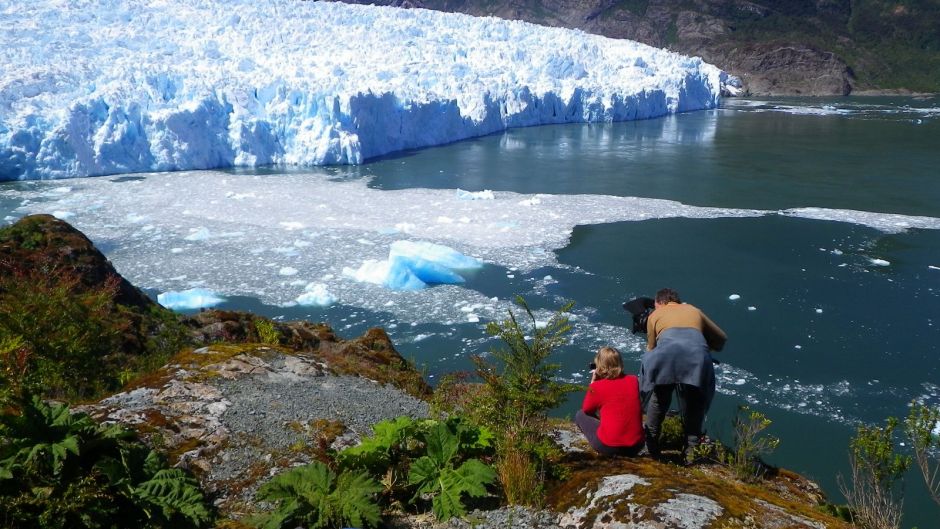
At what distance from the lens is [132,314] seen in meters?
5.32

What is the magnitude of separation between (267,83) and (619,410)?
2090cm

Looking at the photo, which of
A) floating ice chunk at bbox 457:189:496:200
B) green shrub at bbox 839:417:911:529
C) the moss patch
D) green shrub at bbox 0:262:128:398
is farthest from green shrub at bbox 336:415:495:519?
floating ice chunk at bbox 457:189:496:200

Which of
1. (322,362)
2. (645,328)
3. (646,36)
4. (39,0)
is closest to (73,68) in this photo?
(39,0)

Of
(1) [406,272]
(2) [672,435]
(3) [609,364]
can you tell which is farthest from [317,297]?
(3) [609,364]

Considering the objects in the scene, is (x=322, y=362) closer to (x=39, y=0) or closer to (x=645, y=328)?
(x=645, y=328)

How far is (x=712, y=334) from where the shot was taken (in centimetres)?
307

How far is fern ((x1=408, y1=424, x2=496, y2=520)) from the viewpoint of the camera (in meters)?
2.21

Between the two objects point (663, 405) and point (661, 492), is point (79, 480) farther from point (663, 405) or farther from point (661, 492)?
point (663, 405)

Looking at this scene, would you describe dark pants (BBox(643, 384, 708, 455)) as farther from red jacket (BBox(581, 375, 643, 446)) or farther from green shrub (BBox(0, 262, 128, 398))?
green shrub (BBox(0, 262, 128, 398))

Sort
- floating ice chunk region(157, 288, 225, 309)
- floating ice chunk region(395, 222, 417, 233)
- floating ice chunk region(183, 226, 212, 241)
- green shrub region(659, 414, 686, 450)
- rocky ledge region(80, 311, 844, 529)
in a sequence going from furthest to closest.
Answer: floating ice chunk region(395, 222, 417, 233), floating ice chunk region(183, 226, 212, 241), floating ice chunk region(157, 288, 225, 309), green shrub region(659, 414, 686, 450), rocky ledge region(80, 311, 844, 529)

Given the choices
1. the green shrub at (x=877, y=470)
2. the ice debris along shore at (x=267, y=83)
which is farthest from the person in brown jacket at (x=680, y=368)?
the ice debris along shore at (x=267, y=83)

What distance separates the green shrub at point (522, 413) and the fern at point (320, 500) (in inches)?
20.1

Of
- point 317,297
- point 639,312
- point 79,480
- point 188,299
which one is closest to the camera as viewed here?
point 79,480

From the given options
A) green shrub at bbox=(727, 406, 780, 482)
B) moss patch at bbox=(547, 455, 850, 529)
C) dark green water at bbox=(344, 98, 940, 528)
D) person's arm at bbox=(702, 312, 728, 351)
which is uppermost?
person's arm at bbox=(702, 312, 728, 351)
